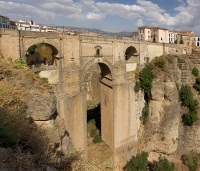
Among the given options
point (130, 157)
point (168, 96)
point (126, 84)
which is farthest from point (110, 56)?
point (130, 157)

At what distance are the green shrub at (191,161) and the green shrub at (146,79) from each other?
6384 millimetres

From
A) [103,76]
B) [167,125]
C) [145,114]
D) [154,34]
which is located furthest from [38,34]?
[154,34]

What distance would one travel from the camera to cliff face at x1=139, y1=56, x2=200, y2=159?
1661 centimetres

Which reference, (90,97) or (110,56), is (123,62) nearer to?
(110,56)

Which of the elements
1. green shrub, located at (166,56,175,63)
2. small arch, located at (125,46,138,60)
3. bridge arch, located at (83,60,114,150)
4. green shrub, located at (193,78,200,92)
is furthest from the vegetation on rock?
bridge arch, located at (83,60,114,150)

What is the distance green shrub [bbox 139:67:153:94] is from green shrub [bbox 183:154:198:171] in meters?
6.38

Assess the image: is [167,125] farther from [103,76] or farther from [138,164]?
[103,76]

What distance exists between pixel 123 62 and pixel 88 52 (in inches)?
141

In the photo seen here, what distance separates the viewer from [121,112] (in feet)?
48.8

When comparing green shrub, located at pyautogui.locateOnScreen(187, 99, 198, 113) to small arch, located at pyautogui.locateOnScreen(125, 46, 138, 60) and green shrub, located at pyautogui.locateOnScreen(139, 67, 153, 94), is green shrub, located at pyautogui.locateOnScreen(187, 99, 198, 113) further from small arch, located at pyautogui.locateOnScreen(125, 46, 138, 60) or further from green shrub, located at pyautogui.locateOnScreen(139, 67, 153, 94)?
small arch, located at pyautogui.locateOnScreen(125, 46, 138, 60)

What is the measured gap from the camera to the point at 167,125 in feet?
54.9

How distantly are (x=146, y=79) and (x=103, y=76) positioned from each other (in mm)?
3706

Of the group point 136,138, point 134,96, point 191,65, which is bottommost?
point 136,138

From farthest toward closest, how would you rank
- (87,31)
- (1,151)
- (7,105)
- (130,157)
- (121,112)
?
(130,157), (121,112), (87,31), (7,105), (1,151)
